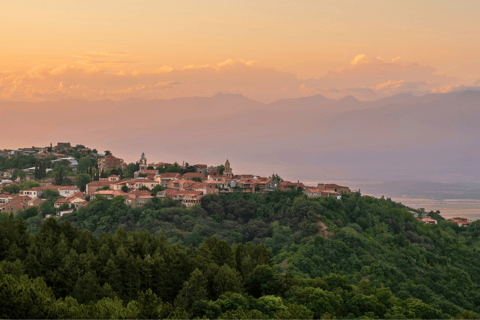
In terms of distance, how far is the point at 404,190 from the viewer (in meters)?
186

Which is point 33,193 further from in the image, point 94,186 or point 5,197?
point 94,186

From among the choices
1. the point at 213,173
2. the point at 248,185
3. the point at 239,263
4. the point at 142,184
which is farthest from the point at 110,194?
the point at 239,263

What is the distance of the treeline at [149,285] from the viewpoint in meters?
23.4

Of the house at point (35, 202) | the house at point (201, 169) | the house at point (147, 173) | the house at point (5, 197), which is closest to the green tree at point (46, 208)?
the house at point (35, 202)

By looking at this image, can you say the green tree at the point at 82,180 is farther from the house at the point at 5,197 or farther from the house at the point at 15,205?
the house at the point at 5,197

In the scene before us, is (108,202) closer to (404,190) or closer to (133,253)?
(133,253)

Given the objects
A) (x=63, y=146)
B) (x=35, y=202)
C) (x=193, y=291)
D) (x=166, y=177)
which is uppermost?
(x=63, y=146)

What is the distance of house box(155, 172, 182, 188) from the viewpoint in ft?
268

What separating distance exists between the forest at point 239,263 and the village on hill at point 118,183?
2.78 meters

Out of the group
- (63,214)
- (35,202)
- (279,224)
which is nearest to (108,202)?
(63,214)

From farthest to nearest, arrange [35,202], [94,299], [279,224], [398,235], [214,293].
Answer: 1. [35,202]
2. [279,224]
3. [398,235]
4. [214,293]
5. [94,299]

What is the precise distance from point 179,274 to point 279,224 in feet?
131

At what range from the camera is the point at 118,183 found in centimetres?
8275

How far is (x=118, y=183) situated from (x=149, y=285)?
54.2 metres
